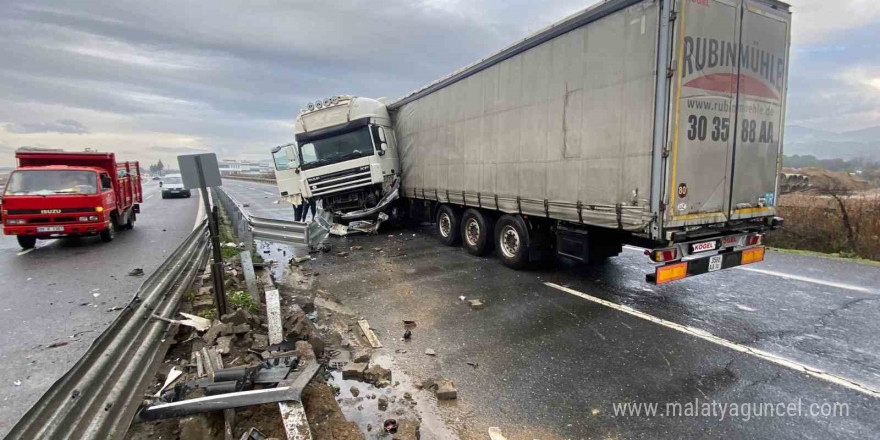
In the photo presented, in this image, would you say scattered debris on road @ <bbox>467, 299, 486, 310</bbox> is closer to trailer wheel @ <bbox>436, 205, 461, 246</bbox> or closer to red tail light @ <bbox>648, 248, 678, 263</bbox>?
red tail light @ <bbox>648, 248, 678, 263</bbox>

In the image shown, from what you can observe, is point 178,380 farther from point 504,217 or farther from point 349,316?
point 504,217

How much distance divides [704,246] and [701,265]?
254 millimetres

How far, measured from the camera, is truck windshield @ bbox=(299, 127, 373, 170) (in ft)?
37.1

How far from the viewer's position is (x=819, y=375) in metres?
3.77

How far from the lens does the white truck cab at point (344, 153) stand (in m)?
11.3

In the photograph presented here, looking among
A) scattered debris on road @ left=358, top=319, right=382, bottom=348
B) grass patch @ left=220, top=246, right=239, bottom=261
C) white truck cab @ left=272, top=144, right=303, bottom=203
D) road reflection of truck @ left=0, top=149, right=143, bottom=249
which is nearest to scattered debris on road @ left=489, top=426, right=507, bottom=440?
scattered debris on road @ left=358, top=319, right=382, bottom=348

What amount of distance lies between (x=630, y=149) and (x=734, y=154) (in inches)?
55.0

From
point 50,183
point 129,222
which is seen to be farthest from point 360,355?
point 129,222

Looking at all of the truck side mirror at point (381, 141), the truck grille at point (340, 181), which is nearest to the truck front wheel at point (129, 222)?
the truck grille at point (340, 181)

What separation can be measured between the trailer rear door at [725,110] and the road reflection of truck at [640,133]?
0.7 inches

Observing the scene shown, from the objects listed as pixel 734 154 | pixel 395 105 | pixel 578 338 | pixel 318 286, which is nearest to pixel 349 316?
pixel 318 286

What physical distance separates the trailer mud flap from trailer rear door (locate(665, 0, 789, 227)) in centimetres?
51

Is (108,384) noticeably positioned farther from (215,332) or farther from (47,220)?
(47,220)

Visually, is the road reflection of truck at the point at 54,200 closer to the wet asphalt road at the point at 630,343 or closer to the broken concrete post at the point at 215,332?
the wet asphalt road at the point at 630,343
